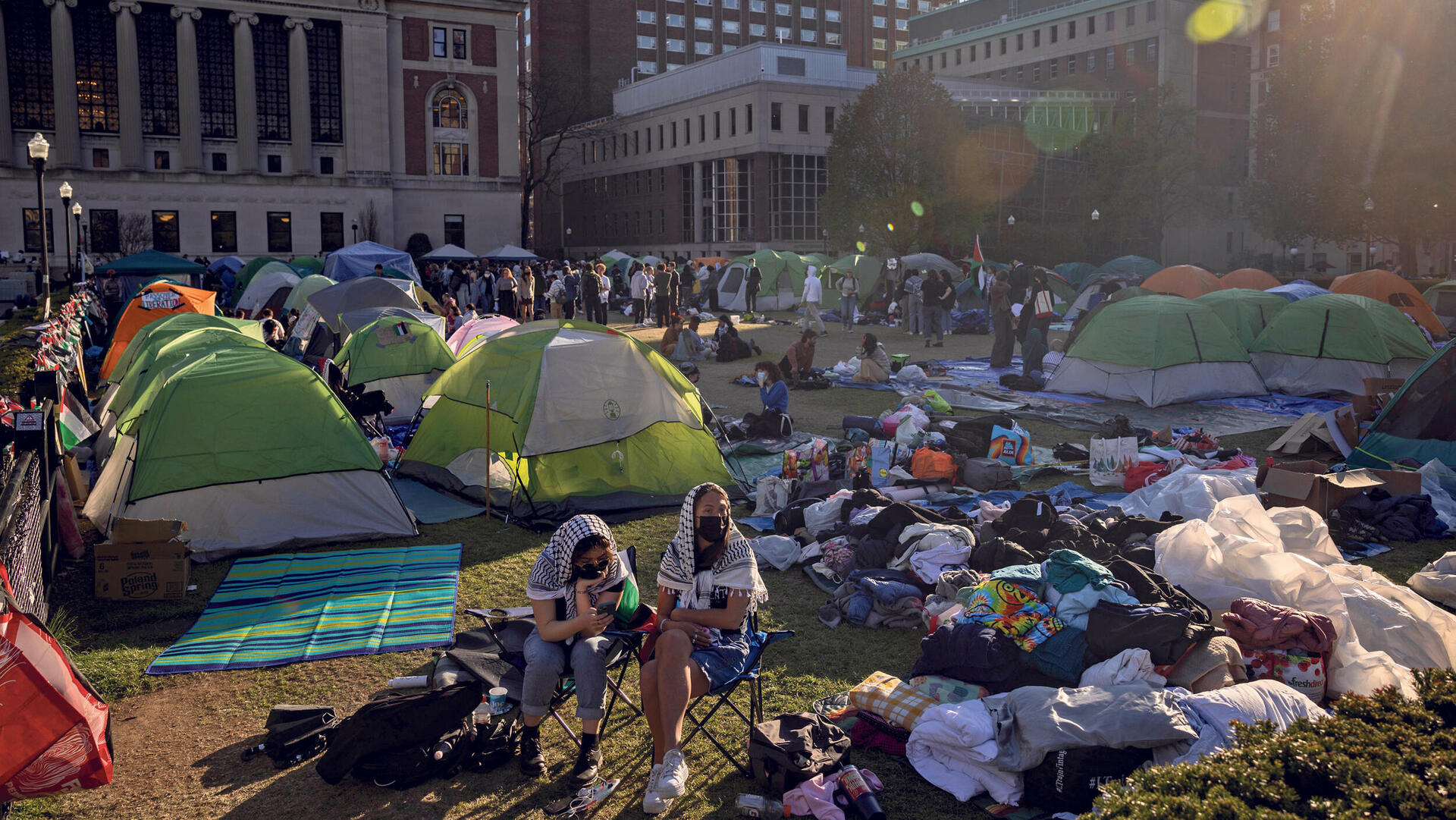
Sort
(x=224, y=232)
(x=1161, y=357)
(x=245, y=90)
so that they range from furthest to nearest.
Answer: (x=224, y=232) < (x=245, y=90) < (x=1161, y=357)

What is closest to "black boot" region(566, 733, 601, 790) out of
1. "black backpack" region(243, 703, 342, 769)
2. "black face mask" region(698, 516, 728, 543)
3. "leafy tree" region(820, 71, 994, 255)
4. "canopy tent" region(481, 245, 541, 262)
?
"black face mask" region(698, 516, 728, 543)

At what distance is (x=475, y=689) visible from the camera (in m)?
5.22

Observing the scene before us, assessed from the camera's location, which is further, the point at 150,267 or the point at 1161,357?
the point at 150,267

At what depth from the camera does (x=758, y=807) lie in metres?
4.60

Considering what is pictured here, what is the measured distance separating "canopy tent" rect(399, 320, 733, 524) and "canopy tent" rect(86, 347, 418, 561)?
4.06 feet

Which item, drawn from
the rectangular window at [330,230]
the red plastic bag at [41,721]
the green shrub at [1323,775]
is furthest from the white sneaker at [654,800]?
the rectangular window at [330,230]

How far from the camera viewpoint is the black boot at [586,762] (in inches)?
190

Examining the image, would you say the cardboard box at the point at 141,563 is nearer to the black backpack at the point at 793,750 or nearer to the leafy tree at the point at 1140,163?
the black backpack at the point at 793,750

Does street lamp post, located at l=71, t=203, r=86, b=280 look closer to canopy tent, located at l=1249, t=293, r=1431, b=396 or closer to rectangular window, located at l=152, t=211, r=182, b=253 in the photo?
rectangular window, located at l=152, t=211, r=182, b=253

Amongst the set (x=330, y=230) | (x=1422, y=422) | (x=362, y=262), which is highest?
(x=330, y=230)

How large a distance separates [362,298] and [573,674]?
16556 mm

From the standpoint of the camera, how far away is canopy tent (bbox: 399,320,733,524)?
954 cm

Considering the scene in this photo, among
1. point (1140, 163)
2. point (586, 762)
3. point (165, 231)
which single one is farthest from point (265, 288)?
point (1140, 163)

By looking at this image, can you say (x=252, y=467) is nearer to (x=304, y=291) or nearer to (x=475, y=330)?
(x=475, y=330)
